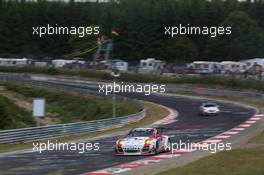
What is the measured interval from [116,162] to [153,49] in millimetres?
92137

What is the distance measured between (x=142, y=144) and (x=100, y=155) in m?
1.80

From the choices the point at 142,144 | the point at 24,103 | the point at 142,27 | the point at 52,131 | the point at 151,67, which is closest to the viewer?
the point at 142,144

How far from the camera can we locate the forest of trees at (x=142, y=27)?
10519cm

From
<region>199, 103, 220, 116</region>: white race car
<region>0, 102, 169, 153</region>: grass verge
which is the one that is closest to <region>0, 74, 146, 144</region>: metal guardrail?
<region>0, 102, 169, 153</region>: grass verge

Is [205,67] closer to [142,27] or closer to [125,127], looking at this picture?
[142,27]

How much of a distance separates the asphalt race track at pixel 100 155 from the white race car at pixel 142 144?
1.52ft

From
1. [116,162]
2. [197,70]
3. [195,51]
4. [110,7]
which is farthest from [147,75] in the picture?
[116,162]

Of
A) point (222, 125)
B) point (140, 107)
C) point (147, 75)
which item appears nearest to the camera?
point (222, 125)

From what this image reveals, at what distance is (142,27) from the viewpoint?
364 ft

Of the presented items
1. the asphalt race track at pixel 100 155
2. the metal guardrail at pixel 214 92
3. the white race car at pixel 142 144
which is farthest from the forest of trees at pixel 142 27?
the white race car at pixel 142 144

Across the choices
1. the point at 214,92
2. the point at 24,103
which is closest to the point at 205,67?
the point at 214,92

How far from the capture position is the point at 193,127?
35.8 metres

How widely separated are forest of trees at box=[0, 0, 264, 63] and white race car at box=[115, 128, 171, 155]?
7972 cm

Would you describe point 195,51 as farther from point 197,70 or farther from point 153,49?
point 197,70
